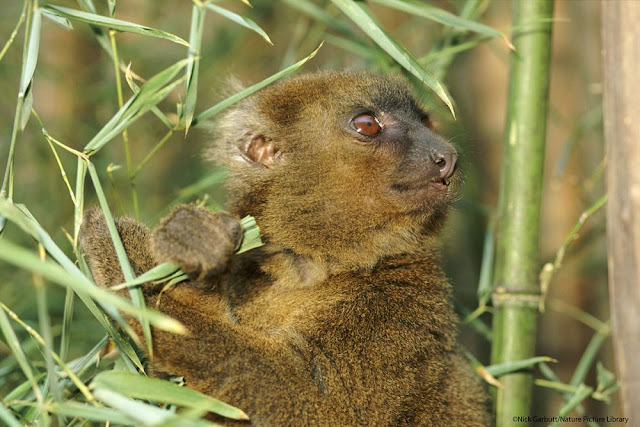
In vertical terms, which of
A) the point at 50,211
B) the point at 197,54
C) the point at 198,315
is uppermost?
the point at 50,211

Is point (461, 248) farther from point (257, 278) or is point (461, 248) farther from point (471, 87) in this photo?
point (257, 278)

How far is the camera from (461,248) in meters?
8.35

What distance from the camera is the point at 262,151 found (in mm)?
3633

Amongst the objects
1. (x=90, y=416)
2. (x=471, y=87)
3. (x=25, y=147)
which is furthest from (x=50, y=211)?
(x=471, y=87)

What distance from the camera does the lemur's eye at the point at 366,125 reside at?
350 centimetres

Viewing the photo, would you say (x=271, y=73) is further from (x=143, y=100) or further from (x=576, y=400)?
(x=576, y=400)

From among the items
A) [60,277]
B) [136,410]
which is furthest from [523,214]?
[60,277]

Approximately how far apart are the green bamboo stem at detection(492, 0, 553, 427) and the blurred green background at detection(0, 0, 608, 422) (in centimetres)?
125

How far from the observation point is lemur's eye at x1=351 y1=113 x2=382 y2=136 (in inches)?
138

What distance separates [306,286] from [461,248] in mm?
5239

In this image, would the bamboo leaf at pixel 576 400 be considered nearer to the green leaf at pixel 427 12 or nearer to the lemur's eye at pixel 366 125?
the lemur's eye at pixel 366 125

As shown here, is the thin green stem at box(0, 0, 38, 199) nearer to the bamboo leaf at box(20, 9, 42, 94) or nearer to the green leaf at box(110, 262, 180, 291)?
the bamboo leaf at box(20, 9, 42, 94)

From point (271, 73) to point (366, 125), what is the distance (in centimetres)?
206

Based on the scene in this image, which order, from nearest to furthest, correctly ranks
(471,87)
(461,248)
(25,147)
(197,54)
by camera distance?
(197,54) → (25,147) → (461,248) → (471,87)
